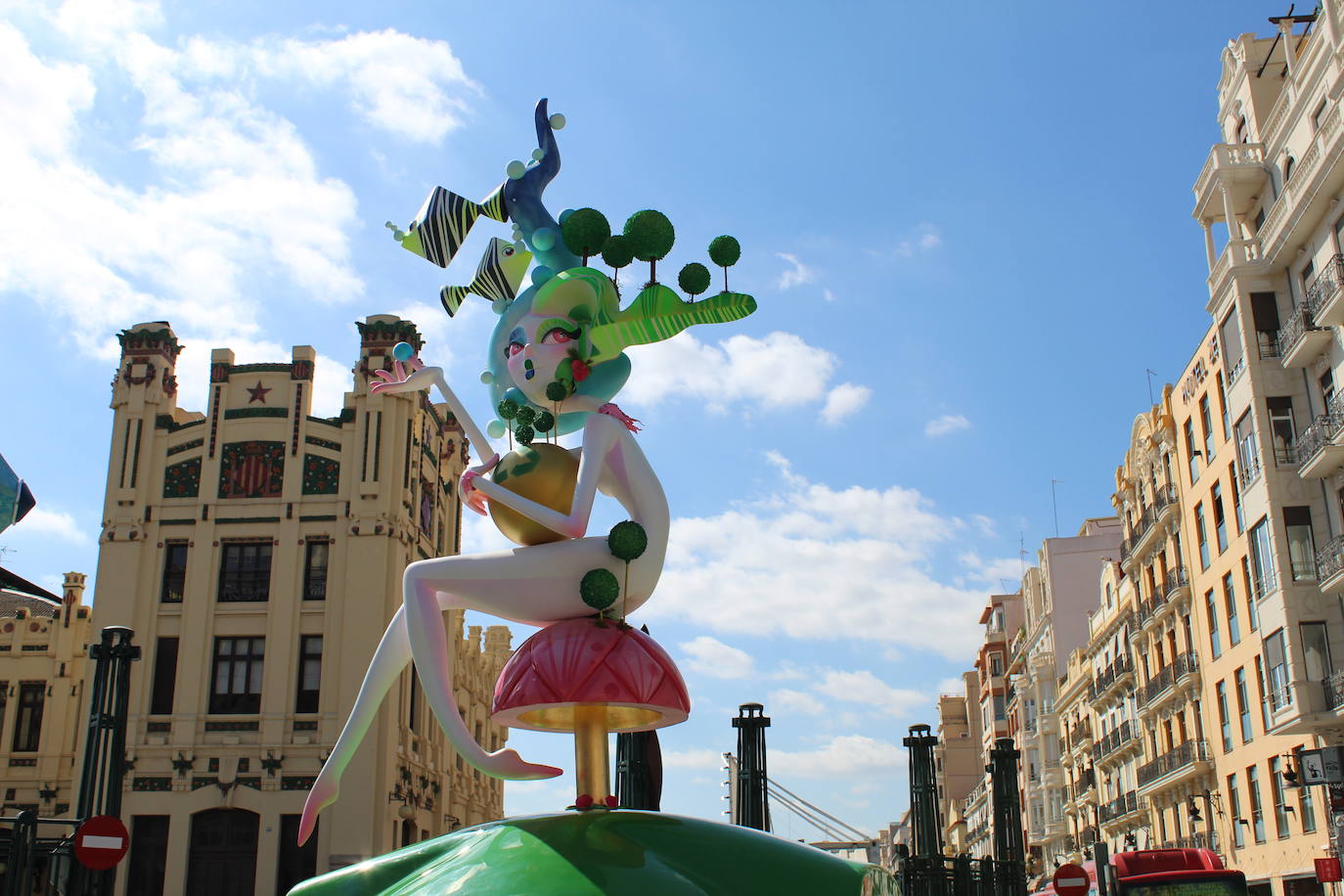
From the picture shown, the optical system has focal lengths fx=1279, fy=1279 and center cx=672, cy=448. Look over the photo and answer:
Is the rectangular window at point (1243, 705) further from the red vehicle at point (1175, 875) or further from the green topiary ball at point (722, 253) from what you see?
the green topiary ball at point (722, 253)

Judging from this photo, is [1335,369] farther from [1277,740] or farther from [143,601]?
[143,601]

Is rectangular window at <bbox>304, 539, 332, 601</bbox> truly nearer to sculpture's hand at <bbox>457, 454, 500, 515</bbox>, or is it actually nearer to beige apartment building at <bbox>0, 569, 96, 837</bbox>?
beige apartment building at <bbox>0, 569, 96, 837</bbox>

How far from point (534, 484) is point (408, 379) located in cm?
132

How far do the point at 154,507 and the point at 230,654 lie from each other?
4337mm

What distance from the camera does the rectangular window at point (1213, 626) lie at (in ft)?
115

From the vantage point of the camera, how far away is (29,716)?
1309 inches

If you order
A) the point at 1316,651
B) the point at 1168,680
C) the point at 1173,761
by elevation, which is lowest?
the point at 1173,761

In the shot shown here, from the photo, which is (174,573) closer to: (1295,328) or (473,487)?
(473,487)

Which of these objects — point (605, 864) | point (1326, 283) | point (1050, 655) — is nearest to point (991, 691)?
point (1050, 655)

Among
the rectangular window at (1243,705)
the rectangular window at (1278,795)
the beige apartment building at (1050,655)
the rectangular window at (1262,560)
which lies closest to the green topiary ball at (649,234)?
the rectangular window at (1262,560)

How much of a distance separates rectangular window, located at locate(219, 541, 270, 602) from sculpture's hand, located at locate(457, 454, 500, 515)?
81.9ft

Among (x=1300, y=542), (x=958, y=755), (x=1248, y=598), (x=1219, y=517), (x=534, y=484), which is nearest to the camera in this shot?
(x=534, y=484)

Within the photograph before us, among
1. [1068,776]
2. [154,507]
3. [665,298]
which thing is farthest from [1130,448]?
[665,298]

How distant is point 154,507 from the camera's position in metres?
32.1
